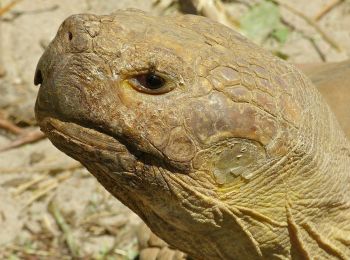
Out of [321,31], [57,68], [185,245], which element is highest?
[321,31]

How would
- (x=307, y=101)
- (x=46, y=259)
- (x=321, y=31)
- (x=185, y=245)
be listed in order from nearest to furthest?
(x=307, y=101), (x=185, y=245), (x=46, y=259), (x=321, y=31)

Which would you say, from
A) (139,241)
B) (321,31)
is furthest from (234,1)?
(139,241)

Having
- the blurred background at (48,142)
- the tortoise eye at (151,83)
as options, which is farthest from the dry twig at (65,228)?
the tortoise eye at (151,83)

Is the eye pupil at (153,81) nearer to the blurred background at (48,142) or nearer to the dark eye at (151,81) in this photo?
the dark eye at (151,81)

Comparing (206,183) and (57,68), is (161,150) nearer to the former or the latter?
(206,183)

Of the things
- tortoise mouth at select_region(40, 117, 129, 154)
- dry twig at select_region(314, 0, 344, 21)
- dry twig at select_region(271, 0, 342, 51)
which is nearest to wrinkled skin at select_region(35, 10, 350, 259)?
tortoise mouth at select_region(40, 117, 129, 154)
